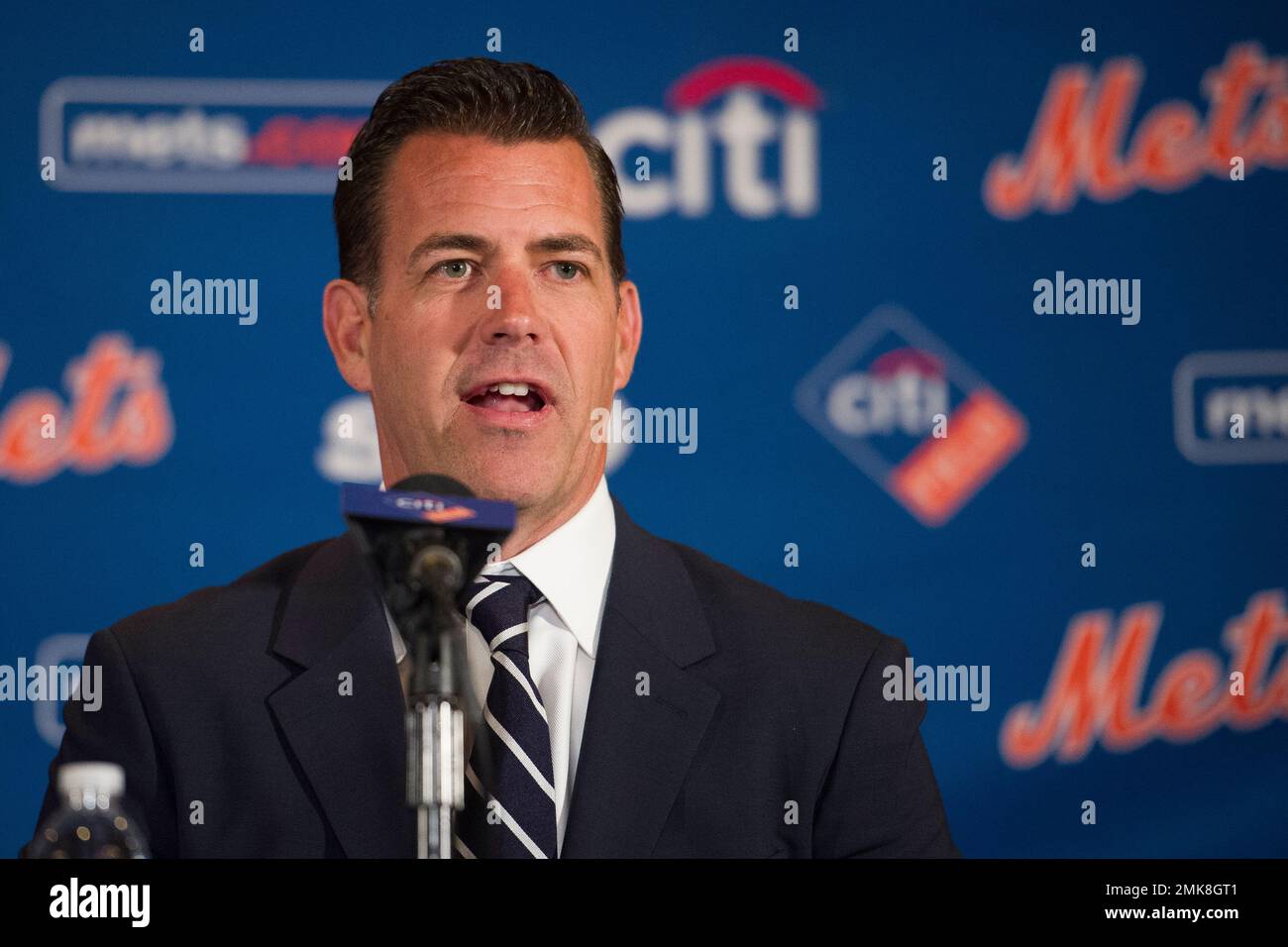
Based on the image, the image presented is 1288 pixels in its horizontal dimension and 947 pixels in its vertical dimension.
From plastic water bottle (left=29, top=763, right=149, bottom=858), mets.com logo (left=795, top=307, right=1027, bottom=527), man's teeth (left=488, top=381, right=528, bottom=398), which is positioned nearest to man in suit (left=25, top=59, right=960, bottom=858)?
man's teeth (left=488, top=381, right=528, bottom=398)

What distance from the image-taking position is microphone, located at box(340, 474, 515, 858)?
185cm

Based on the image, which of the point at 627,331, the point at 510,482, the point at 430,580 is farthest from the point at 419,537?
the point at 627,331

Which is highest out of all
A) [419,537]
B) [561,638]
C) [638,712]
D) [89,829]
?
[419,537]

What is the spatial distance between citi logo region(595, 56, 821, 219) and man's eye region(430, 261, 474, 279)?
0.50 metres

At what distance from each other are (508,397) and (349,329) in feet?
1.38

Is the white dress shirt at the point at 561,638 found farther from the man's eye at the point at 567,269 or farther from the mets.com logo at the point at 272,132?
the mets.com logo at the point at 272,132

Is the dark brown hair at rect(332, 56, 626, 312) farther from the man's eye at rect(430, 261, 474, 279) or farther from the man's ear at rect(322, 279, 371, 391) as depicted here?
the man's eye at rect(430, 261, 474, 279)

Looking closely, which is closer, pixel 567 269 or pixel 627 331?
pixel 567 269

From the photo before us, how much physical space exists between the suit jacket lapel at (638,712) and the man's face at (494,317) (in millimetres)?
240

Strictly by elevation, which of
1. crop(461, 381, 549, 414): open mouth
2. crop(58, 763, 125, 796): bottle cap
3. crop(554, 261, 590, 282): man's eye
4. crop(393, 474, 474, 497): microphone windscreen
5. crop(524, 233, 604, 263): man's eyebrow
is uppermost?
crop(524, 233, 604, 263): man's eyebrow

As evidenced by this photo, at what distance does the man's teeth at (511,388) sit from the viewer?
3078 millimetres

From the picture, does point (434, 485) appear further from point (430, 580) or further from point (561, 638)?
point (561, 638)

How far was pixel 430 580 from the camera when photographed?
185 cm

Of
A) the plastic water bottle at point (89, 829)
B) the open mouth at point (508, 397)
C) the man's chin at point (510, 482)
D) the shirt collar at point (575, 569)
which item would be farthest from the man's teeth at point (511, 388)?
the plastic water bottle at point (89, 829)
